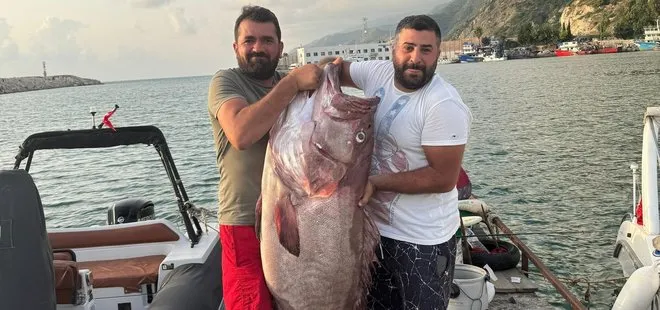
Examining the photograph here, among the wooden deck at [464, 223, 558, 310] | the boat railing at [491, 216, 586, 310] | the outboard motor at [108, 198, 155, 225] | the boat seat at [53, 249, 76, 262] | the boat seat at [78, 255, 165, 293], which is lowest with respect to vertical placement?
the wooden deck at [464, 223, 558, 310]

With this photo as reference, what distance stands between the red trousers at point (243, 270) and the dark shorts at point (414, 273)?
763mm

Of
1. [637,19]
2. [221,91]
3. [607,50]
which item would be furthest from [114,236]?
[637,19]

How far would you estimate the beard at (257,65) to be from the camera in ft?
11.0

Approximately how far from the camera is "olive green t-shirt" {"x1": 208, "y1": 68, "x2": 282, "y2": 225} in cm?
324

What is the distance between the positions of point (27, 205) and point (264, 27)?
2346mm

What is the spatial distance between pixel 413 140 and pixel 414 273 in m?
0.85

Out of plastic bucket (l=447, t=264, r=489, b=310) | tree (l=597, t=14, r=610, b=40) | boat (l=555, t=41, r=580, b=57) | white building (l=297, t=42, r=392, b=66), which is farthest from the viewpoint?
tree (l=597, t=14, r=610, b=40)

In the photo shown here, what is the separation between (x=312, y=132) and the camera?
2.89 m

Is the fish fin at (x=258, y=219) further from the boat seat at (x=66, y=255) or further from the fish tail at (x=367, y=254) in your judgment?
the boat seat at (x=66, y=255)

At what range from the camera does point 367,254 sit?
10.1 feet

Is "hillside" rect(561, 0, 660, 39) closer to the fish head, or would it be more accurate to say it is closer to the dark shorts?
the dark shorts

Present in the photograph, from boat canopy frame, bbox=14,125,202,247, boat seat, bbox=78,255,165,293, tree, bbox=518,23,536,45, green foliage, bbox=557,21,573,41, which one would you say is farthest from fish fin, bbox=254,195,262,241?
tree, bbox=518,23,536,45

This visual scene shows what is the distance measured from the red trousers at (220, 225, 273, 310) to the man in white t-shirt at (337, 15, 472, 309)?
753 mm

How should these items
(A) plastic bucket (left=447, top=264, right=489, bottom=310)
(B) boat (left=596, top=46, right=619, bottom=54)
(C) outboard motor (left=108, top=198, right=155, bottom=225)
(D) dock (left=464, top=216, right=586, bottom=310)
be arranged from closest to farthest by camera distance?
1. (A) plastic bucket (left=447, top=264, right=489, bottom=310)
2. (D) dock (left=464, top=216, right=586, bottom=310)
3. (C) outboard motor (left=108, top=198, right=155, bottom=225)
4. (B) boat (left=596, top=46, right=619, bottom=54)
